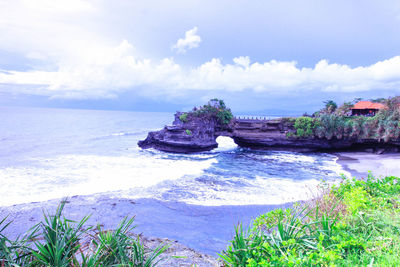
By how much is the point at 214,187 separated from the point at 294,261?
1217cm

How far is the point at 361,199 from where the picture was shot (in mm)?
3904

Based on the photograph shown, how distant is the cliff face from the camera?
28109 millimetres

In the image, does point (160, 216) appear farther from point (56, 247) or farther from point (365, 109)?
point (365, 109)

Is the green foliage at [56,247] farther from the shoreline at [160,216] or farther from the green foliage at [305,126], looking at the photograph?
the green foliage at [305,126]

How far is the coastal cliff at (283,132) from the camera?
84.1 ft

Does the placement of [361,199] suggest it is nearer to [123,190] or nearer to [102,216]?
[102,216]

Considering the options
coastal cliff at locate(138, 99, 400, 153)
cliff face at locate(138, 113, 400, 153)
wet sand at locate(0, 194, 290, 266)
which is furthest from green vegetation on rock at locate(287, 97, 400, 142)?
wet sand at locate(0, 194, 290, 266)

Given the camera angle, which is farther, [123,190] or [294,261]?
[123,190]

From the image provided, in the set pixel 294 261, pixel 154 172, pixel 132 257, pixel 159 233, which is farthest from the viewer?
pixel 154 172

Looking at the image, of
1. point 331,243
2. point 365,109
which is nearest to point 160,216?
point 331,243

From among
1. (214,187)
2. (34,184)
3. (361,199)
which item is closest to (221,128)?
(214,187)

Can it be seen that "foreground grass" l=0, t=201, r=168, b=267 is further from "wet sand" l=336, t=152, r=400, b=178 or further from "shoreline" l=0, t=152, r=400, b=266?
"wet sand" l=336, t=152, r=400, b=178

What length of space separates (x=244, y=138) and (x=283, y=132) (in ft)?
16.9

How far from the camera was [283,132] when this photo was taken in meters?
29.4
